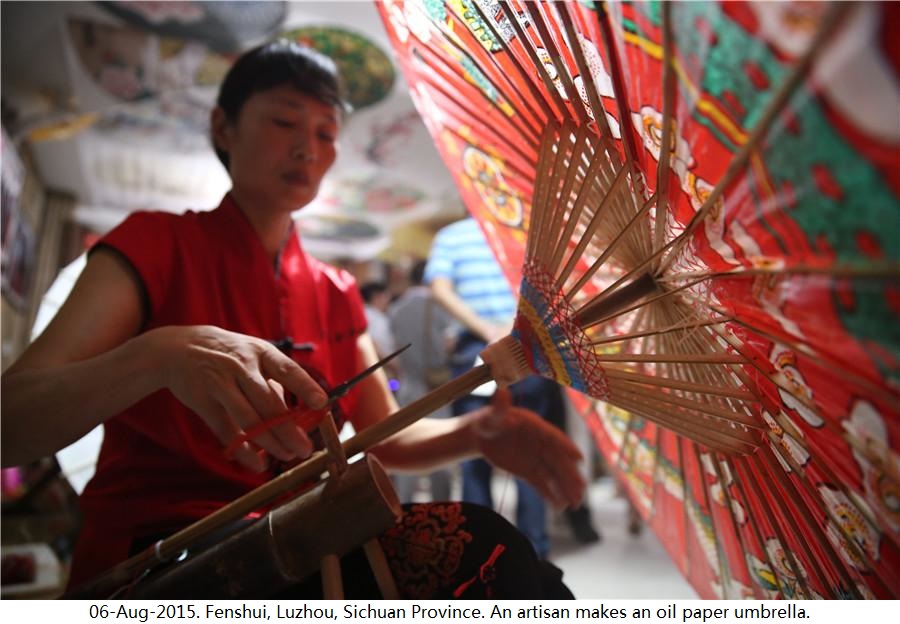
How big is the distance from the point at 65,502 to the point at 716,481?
1.73 m

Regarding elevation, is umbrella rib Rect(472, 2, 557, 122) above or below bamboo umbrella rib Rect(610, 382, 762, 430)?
above

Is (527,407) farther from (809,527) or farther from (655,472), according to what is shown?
(809,527)

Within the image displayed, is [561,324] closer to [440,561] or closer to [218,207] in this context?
[440,561]

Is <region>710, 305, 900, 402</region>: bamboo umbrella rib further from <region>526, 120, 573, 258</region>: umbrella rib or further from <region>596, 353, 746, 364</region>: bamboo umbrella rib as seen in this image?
<region>526, 120, 573, 258</region>: umbrella rib

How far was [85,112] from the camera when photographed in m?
3.92

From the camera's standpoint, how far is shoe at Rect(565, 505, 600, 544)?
7.93 ft

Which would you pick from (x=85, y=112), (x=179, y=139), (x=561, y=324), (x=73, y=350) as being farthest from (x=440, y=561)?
(x=179, y=139)

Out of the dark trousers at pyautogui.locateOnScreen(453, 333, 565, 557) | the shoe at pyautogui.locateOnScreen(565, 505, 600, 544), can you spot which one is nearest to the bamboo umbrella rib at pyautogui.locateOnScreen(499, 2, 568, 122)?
the dark trousers at pyautogui.locateOnScreen(453, 333, 565, 557)

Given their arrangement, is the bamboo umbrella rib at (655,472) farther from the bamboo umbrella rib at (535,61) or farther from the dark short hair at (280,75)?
the dark short hair at (280,75)

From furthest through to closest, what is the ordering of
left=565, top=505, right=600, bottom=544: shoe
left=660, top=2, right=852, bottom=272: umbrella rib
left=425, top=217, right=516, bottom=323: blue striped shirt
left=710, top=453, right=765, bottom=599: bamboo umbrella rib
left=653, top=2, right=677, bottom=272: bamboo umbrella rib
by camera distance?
left=565, top=505, right=600, bottom=544: shoe → left=425, top=217, right=516, bottom=323: blue striped shirt → left=710, top=453, right=765, bottom=599: bamboo umbrella rib → left=653, top=2, right=677, bottom=272: bamboo umbrella rib → left=660, top=2, right=852, bottom=272: umbrella rib

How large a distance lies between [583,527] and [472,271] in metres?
0.99

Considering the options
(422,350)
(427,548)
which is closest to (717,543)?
(427,548)

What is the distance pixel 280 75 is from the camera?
948mm

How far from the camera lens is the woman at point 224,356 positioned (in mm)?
660
